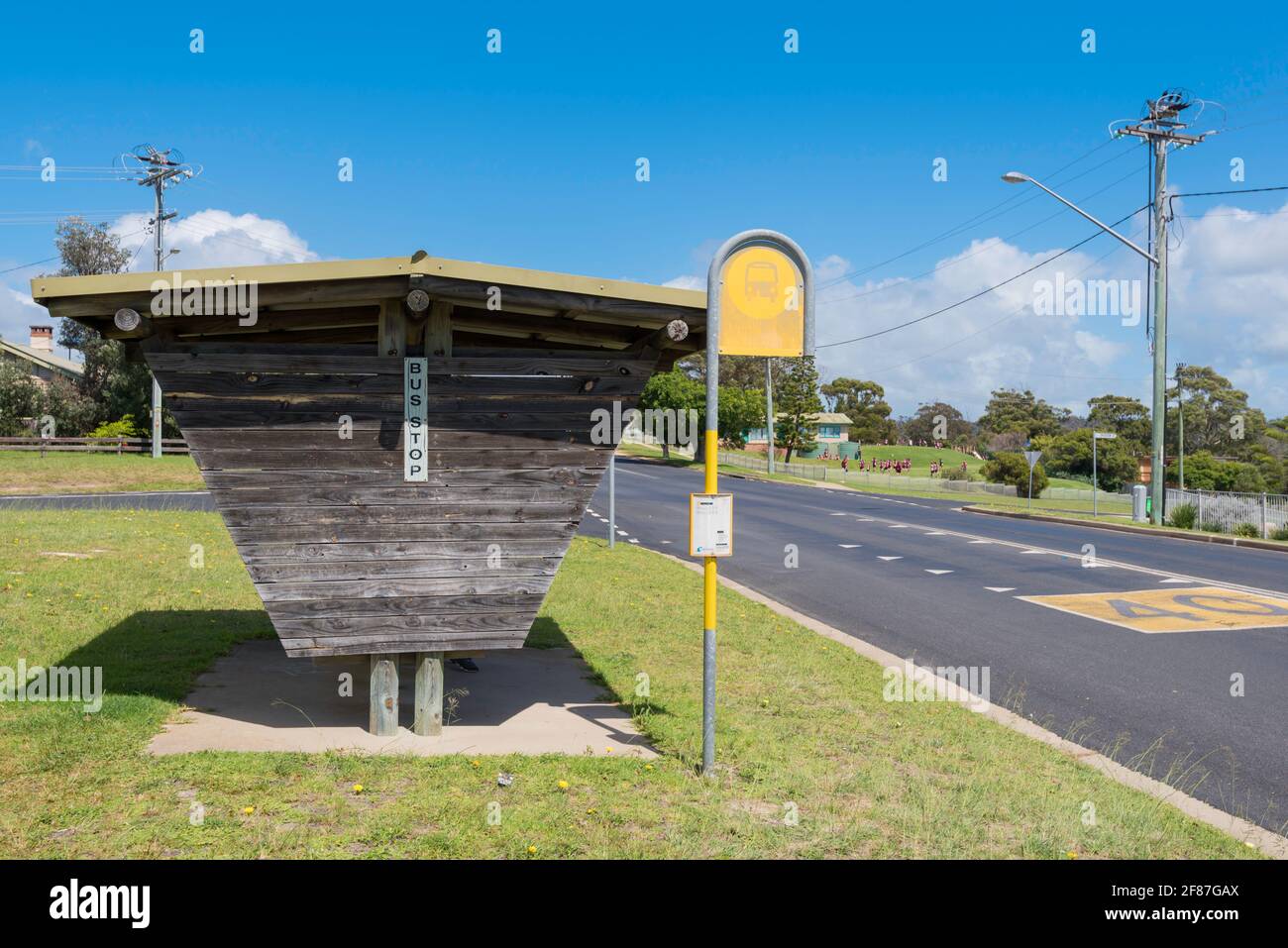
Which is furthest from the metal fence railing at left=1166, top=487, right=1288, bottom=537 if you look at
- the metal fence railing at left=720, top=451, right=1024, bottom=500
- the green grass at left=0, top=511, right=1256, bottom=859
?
the metal fence railing at left=720, top=451, right=1024, bottom=500

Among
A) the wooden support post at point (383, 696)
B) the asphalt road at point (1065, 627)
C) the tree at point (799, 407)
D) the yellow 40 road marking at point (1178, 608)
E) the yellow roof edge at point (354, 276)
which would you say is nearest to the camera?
the yellow roof edge at point (354, 276)

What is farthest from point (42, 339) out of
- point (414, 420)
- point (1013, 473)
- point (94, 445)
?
point (414, 420)

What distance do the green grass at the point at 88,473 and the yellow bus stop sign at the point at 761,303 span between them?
88.1 feet

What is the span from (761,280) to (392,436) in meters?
2.41

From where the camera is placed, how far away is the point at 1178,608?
12.8 meters

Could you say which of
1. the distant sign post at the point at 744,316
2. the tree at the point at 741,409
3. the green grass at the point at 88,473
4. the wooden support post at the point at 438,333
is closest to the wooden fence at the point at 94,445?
the green grass at the point at 88,473

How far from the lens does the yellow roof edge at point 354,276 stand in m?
5.43

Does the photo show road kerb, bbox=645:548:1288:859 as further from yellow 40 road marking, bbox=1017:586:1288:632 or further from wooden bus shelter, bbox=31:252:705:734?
yellow 40 road marking, bbox=1017:586:1288:632

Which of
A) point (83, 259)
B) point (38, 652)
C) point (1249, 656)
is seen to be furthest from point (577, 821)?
point (83, 259)

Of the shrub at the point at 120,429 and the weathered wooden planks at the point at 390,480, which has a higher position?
the shrub at the point at 120,429

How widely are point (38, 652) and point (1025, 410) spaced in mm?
124145
